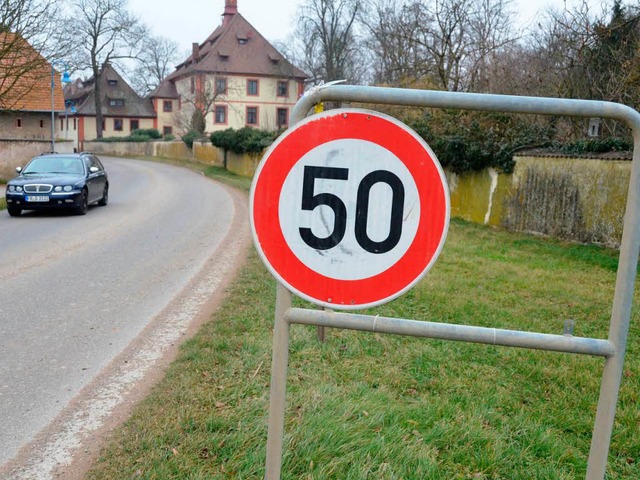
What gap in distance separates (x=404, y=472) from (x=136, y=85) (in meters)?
83.2

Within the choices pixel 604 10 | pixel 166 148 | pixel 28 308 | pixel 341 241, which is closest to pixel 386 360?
pixel 341 241

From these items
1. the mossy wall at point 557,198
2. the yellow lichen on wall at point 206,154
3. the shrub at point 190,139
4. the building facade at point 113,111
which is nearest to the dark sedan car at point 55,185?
the mossy wall at point 557,198

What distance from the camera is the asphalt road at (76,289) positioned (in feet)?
16.4

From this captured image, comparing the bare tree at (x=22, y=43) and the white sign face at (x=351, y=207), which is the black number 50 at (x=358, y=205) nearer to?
the white sign face at (x=351, y=207)

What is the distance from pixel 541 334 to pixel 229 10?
251ft

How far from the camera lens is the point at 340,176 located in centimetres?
219

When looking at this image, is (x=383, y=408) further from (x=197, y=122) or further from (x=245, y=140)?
(x=197, y=122)

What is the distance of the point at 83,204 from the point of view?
17.4 meters

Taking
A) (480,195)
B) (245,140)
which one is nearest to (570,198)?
(480,195)

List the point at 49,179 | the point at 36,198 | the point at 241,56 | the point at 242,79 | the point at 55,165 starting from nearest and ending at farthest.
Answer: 1. the point at 36,198
2. the point at 49,179
3. the point at 55,165
4. the point at 242,79
5. the point at 241,56

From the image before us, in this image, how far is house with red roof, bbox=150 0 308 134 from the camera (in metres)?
68.2

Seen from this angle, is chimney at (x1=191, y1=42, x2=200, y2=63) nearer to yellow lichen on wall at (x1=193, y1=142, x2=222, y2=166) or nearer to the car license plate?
yellow lichen on wall at (x1=193, y1=142, x2=222, y2=166)

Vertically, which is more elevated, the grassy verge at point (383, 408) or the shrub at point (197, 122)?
the shrub at point (197, 122)

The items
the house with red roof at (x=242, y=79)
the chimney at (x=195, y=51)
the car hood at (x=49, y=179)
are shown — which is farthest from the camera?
the chimney at (x=195, y=51)
